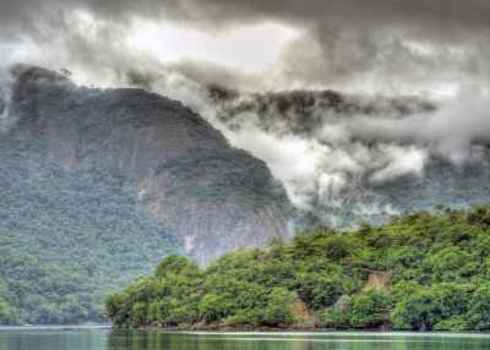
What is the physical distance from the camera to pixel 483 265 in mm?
120250

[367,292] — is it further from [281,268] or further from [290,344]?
[290,344]

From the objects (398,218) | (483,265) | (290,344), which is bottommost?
(290,344)

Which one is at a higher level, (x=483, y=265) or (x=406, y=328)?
(x=483, y=265)

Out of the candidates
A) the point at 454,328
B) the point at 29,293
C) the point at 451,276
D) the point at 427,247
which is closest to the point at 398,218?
the point at 427,247

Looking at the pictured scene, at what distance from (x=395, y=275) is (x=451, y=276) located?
9524 mm

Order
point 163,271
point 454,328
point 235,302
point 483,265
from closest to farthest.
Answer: point 454,328 < point 483,265 < point 235,302 < point 163,271

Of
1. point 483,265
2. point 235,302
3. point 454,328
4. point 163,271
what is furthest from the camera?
point 163,271

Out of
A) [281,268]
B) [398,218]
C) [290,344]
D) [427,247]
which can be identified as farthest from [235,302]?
[290,344]

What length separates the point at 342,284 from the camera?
127562 mm

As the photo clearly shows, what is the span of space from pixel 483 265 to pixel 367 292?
1493 centimetres

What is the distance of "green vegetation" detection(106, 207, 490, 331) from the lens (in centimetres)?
11256

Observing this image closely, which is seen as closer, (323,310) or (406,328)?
(406,328)

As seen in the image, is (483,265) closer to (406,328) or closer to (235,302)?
(406,328)

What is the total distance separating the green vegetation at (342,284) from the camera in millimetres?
112562
